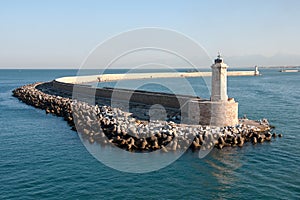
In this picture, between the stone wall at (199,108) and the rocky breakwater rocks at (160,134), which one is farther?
the stone wall at (199,108)

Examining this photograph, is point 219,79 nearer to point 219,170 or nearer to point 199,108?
point 199,108

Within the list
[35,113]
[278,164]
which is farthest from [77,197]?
[35,113]

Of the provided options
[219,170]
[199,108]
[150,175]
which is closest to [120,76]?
[199,108]

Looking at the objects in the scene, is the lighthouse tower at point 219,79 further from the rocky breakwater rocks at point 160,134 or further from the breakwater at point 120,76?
the breakwater at point 120,76

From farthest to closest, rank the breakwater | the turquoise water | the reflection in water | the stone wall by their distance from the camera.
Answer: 1. the breakwater
2. the stone wall
3. the reflection in water
4. the turquoise water

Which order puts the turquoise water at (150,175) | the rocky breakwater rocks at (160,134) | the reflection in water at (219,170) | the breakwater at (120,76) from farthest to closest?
the breakwater at (120,76) < the rocky breakwater rocks at (160,134) < the reflection in water at (219,170) < the turquoise water at (150,175)

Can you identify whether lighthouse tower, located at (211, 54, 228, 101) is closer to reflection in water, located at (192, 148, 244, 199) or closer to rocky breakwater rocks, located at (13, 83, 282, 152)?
rocky breakwater rocks, located at (13, 83, 282, 152)

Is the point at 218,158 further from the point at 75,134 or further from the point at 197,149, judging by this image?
the point at 75,134

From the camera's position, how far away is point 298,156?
1534 cm

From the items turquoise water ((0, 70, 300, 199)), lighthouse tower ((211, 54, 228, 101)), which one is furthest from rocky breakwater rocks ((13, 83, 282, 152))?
lighthouse tower ((211, 54, 228, 101))

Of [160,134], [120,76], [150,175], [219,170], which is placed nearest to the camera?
[150,175]

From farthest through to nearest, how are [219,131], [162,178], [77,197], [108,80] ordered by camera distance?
[108,80]
[219,131]
[162,178]
[77,197]


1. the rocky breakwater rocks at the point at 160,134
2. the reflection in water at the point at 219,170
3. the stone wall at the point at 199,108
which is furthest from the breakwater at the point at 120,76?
the reflection in water at the point at 219,170

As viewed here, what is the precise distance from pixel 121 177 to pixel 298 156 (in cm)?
882
